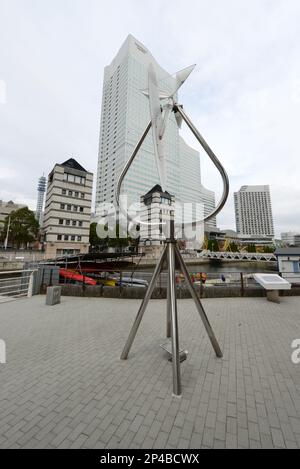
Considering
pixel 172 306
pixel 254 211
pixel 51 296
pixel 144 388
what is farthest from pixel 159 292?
pixel 254 211

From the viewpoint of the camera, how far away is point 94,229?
6244 cm

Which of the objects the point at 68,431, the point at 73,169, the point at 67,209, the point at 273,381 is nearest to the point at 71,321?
the point at 68,431

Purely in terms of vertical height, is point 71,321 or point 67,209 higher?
point 67,209

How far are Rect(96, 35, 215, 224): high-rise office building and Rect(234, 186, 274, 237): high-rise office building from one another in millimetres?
67103

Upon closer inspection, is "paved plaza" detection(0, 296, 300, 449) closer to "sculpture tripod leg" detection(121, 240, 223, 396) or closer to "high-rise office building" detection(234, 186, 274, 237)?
"sculpture tripod leg" detection(121, 240, 223, 396)

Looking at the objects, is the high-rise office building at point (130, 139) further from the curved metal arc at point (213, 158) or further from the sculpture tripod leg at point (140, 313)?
the sculpture tripod leg at point (140, 313)

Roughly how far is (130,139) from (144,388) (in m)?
106

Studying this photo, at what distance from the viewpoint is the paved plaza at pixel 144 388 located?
2.28 metres

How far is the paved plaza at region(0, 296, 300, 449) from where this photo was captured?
7.47ft

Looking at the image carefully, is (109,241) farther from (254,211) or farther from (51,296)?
(254,211)

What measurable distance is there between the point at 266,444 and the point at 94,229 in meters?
63.6

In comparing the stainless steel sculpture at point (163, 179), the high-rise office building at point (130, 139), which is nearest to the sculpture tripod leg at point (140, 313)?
the stainless steel sculpture at point (163, 179)

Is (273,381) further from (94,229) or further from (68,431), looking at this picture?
(94,229)

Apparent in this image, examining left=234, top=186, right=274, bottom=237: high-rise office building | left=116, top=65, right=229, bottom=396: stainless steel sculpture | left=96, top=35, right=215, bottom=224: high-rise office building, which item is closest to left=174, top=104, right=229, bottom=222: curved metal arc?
left=116, top=65, right=229, bottom=396: stainless steel sculpture
